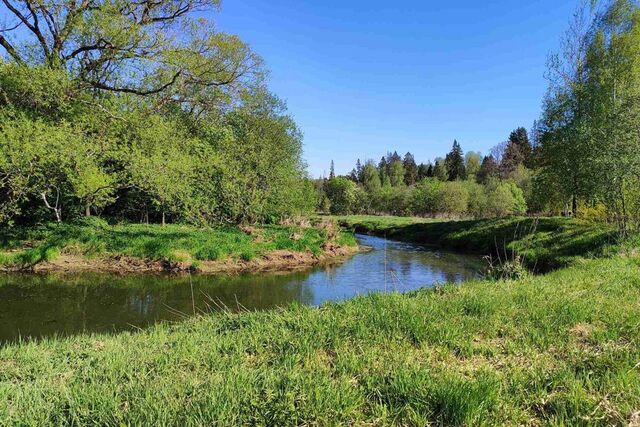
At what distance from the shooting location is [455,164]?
91.7 m

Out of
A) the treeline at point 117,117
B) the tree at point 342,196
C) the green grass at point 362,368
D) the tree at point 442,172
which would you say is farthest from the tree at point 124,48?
the tree at point 442,172

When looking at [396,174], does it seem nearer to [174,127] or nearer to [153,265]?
[174,127]

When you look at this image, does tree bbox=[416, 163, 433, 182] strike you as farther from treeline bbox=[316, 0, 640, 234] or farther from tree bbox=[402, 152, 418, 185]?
treeline bbox=[316, 0, 640, 234]

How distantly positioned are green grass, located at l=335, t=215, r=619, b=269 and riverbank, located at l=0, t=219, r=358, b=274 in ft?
34.4

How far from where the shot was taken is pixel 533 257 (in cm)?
2055

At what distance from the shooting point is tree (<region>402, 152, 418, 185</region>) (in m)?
103

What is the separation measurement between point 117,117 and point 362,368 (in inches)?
740

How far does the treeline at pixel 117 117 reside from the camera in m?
16.2

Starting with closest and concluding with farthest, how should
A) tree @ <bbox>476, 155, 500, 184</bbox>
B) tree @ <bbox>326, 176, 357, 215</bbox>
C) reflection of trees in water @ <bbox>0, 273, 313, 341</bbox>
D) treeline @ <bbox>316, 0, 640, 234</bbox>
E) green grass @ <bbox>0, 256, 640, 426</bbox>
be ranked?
green grass @ <bbox>0, 256, 640, 426</bbox>, reflection of trees in water @ <bbox>0, 273, 313, 341</bbox>, treeline @ <bbox>316, 0, 640, 234</bbox>, tree @ <bbox>476, 155, 500, 184</bbox>, tree @ <bbox>326, 176, 357, 215</bbox>

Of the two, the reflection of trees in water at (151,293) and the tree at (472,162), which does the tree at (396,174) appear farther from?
the reflection of trees in water at (151,293)

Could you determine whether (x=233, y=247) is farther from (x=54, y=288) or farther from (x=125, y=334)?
(x=125, y=334)

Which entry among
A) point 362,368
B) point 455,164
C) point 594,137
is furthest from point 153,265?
point 455,164

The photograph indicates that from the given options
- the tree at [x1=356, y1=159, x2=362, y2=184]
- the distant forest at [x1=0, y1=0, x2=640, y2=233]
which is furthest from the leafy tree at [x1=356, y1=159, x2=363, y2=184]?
the distant forest at [x1=0, y1=0, x2=640, y2=233]

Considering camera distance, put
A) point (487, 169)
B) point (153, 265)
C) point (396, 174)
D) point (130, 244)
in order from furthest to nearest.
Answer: point (396, 174), point (487, 169), point (130, 244), point (153, 265)
